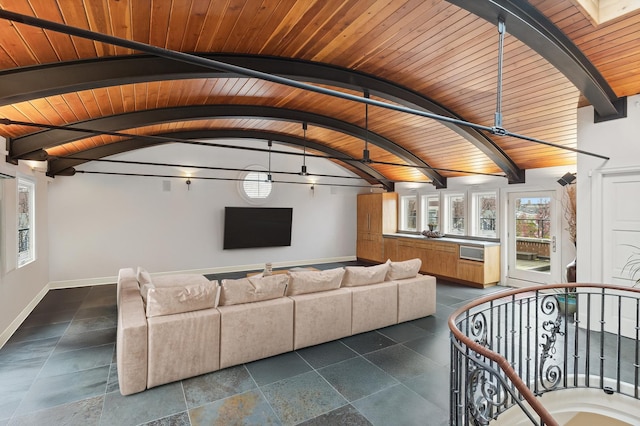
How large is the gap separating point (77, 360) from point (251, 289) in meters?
2.09

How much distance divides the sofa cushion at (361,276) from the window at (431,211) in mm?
4751

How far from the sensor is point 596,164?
14.4 ft

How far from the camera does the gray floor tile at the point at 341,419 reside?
2510mm

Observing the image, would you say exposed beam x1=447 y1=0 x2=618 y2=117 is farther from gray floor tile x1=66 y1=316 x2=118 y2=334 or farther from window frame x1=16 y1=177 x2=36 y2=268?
window frame x1=16 y1=177 x2=36 y2=268

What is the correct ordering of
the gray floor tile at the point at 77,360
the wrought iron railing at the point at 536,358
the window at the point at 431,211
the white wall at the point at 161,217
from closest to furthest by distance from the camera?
1. the wrought iron railing at the point at 536,358
2. the gray floor tile at the point at 77,360
3. the white wall at the point at 161,217
4. the window at the point at 431,211

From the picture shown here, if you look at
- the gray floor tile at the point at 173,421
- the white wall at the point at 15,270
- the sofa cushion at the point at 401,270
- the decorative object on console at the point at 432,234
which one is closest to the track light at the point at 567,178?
the decorative object on console at the point at 432,234

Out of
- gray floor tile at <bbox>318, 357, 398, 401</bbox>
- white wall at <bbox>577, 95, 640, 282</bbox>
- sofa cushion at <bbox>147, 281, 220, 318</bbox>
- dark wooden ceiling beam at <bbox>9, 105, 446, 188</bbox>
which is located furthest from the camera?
dark wooden ceiling beam at <bbox>9, 105, 446, 188</bbox>

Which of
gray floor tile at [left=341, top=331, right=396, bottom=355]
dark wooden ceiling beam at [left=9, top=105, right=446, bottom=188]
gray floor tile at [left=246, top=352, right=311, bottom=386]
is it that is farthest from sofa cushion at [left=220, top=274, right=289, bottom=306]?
dark wooden ceiling beam at [left=9, top=105, right=446, bottom=188]

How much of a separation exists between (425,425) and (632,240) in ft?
12.8

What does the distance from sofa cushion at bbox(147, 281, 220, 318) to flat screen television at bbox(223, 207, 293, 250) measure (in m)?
5.07

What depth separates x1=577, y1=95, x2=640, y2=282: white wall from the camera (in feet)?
13.3

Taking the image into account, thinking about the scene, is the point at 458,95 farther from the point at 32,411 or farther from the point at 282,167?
the point at 32,411

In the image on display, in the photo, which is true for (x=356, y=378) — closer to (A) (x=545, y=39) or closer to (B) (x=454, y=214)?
(A) (x=545, y=39)

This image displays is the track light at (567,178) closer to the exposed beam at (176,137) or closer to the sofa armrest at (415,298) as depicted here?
the sofa armrest at (415,298)
